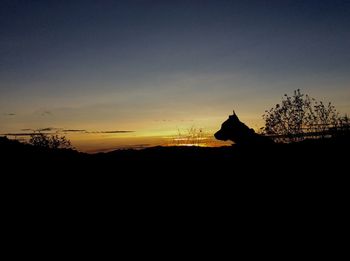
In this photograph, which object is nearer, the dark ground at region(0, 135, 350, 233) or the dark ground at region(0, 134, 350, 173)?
the dark ground at region(0, 135, 350, 233)

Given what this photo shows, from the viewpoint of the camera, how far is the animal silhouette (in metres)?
14.8

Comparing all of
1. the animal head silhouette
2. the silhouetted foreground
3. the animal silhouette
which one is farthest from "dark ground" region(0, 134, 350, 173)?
the animal head silhouette

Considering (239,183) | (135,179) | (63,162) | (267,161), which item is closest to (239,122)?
(267,161)

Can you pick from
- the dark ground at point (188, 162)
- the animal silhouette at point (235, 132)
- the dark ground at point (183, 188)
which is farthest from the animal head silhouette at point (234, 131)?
the dark ground at point (183, 188)

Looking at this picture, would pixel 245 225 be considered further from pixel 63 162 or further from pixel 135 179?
pixel 63 162

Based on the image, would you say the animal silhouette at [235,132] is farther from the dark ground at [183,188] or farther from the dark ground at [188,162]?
the dark ground at [183,188]

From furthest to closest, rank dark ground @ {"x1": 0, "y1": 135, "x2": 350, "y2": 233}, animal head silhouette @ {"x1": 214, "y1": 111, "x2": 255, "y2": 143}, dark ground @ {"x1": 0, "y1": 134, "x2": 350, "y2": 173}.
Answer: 1. animal head silhouette @ {"x1": 214, "y1": 111, "x2": 255, "y2": 143}
2. dark ground @ {"x1": 0, "y1": 134, "x2": 350, "y2": 173}
3. dark ground @ {"x1": 0, "y1": 135, "x2": 350, "y2": 233}

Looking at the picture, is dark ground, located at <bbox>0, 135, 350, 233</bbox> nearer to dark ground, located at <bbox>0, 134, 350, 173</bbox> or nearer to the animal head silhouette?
dark ground, located at <bbox>0, 134, 350, 173</bbox>

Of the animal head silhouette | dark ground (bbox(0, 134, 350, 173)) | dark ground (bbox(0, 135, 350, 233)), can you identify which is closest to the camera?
dark ground (bbox(0, 135, 350, 233))

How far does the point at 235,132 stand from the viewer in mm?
15344

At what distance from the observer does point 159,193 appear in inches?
313

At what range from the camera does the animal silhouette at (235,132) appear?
14829 millimetres

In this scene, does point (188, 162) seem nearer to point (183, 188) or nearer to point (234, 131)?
point (183, 188)

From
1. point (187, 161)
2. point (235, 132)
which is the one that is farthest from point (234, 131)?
point (187, 161)
